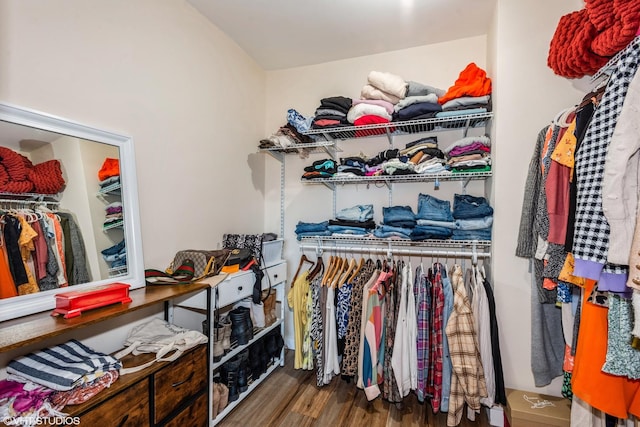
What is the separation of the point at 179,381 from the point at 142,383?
20 centimetres

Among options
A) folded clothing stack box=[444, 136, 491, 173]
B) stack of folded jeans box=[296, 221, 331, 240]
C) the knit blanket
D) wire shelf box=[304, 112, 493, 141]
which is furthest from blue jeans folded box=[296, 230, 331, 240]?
the knit blanket

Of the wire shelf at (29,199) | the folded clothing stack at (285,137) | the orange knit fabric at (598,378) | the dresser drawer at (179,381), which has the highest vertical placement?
the folded clothing stack at (285,137)

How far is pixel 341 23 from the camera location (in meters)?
2.07

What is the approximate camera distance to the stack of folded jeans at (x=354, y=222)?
2221 mm

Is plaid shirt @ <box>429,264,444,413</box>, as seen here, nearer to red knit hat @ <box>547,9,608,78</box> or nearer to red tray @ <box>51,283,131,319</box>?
red knit hat @ <box>547,9,608,78</box>

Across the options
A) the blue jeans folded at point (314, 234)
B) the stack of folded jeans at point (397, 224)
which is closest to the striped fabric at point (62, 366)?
the blue jeans folded at point (314, 234)

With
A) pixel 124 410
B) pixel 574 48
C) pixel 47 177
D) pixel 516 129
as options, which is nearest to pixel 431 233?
pixel 516 129

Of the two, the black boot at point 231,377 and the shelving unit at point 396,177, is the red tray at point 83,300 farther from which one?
the shelving unit at point 396,177

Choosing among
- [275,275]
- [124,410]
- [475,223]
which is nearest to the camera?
[124,410]

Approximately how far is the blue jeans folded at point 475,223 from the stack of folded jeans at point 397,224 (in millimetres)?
292

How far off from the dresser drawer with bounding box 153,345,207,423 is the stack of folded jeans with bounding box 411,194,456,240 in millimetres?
1467

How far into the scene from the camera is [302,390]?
6.81 feet

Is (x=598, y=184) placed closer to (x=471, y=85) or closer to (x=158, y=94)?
(x=471, y=85)

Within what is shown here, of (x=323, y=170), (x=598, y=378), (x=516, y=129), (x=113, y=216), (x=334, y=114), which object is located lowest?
(x=598, y=378)
